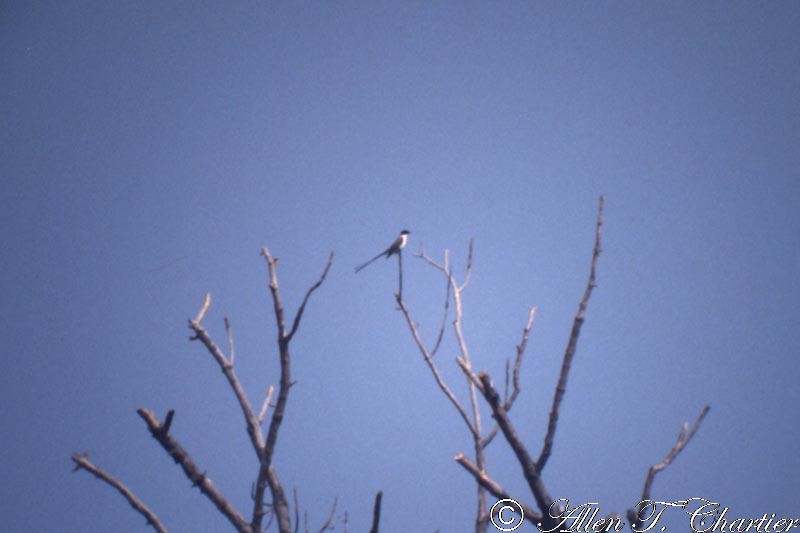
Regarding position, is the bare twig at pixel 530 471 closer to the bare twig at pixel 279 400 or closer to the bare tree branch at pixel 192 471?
the bare twig at pixel 279 400

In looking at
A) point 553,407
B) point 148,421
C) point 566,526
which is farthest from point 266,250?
point 566,526

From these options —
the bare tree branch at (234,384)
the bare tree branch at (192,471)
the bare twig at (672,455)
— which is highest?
the bare tree branch at (234,384)

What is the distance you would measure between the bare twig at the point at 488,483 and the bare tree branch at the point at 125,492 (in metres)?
1.78

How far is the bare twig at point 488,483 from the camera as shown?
6.22 ft

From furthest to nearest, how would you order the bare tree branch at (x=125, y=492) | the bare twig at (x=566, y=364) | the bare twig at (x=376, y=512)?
the bare tree branch at (x=125, y=492), the bare twig at (x=566, y=364), the bare twig at (x=376, y=512)

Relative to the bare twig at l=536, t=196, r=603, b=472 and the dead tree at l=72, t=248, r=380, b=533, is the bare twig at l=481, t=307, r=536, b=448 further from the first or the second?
the dead tree at l=72, t=248, r=380, b=533

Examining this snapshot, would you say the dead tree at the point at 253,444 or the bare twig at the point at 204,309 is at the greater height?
the bare twig at the point at 204,309

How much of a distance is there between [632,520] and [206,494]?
84.8 inches

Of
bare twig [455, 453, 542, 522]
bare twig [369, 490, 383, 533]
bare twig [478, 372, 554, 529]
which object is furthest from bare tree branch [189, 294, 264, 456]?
bare twig [478, 372, 554, 529]

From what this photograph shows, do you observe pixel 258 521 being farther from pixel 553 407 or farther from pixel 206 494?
pixel 553 407

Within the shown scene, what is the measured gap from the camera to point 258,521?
94.0 inches

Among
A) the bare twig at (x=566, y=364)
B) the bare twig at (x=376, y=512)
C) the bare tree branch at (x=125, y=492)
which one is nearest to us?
the bare twig at (x=376, y=512)

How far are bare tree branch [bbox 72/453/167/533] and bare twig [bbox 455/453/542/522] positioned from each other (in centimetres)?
178

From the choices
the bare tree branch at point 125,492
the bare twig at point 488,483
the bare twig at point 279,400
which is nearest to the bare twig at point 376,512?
the bare twig at point 488,483
